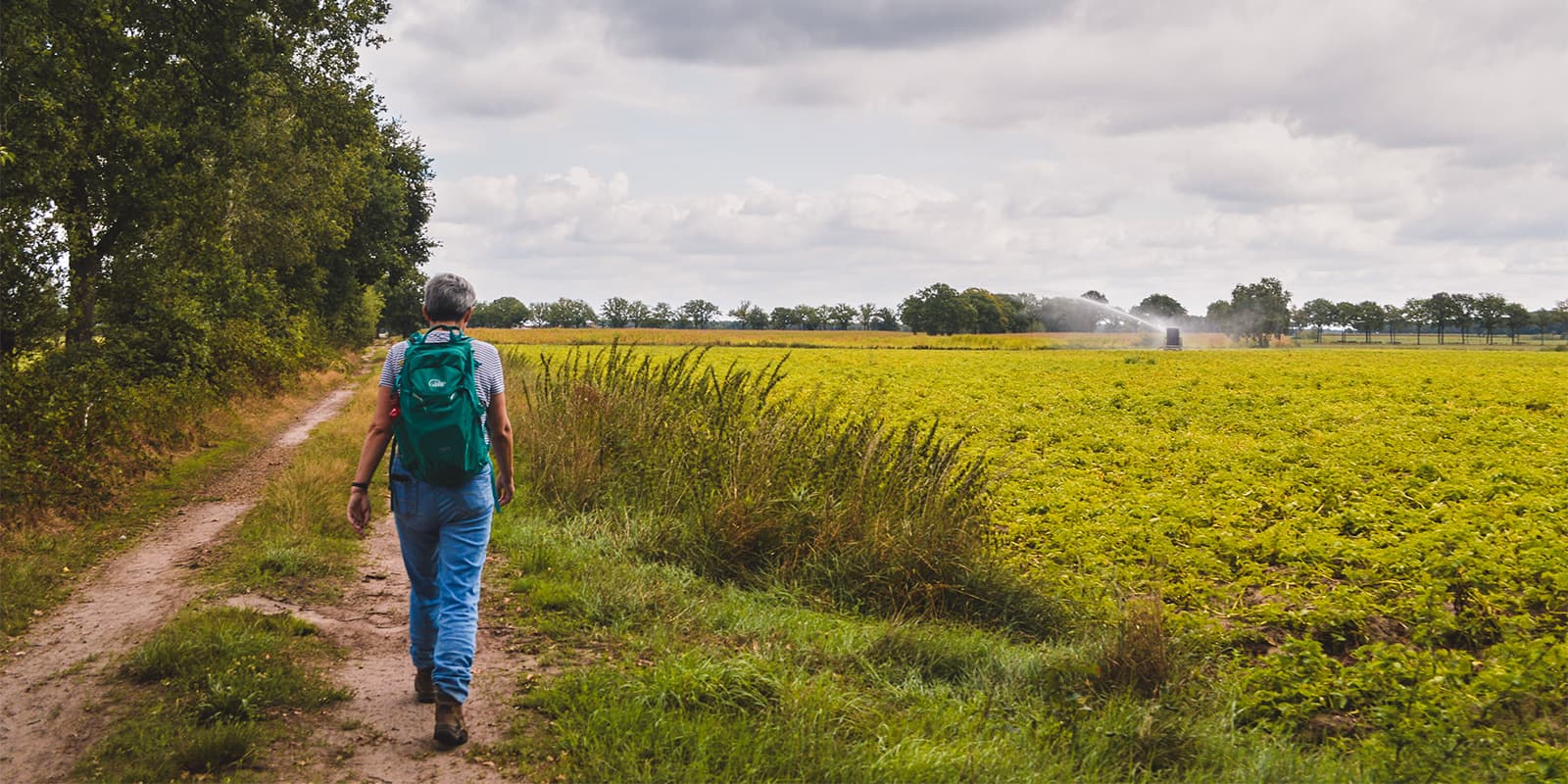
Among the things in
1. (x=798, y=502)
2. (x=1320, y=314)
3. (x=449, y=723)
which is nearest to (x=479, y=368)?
(x=449, y=723)

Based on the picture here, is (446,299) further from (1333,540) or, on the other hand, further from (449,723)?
(1333,540)

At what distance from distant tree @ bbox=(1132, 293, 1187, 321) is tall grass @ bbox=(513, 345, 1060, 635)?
18178cm

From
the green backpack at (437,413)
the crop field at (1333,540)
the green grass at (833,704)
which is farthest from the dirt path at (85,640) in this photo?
the crop field at (1333,540)

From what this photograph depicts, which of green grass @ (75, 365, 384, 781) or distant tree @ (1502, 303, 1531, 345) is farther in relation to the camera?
distant tree @ (1502, 303, 1531, 345)

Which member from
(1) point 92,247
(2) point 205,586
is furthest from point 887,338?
(2) point 205,586

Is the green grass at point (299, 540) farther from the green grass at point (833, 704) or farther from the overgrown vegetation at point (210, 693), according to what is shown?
the green grass at point (833, 704)

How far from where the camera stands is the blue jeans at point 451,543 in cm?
487

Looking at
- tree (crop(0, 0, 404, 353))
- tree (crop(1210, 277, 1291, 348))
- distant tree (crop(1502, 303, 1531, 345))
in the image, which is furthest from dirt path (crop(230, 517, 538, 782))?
distant tree (crop(1502, 303, 1531, 345))

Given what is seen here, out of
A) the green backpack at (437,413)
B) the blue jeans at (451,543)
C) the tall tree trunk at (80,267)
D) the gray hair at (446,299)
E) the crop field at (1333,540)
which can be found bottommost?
the crop field at (1333,540)

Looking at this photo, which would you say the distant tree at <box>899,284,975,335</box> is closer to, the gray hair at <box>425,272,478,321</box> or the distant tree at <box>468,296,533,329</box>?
the distant tree at <box>468,296,533,329</box>

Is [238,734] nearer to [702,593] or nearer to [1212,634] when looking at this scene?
[702,593]

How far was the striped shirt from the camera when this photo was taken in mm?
4883

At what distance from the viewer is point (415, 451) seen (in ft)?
15.6

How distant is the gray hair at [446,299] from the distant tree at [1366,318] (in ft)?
713
